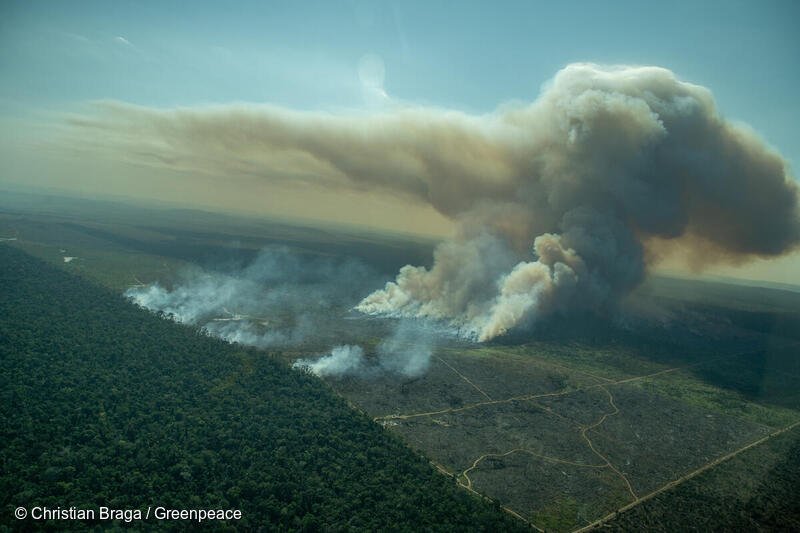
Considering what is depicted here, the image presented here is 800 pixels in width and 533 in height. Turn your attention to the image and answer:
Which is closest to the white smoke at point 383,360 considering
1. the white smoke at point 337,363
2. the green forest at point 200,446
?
the white smoke at point 337,363

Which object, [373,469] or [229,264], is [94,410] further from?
[229,264]

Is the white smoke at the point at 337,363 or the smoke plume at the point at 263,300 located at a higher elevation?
Result: the smoke plume at the point at 263,300

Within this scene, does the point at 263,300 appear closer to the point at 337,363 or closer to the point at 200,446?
the point at 337,363

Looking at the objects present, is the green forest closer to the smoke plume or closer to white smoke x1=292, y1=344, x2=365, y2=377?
white smoke x1=292, y1=344, x2=365, y2=377

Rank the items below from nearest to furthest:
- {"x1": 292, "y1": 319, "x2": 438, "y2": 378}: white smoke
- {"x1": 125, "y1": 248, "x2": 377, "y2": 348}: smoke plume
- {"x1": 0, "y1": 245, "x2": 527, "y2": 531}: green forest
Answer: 1. {"x1": 0, "y1": 245, "x2": 527, "y2": 531}: green forest
2. {"x1": 292, "y1": 319, "x2": 438, "y2": 378}: white smoke
3. {"x1": 125, "y1": 248, "x2": 377, "y2": 348}: smoke plume

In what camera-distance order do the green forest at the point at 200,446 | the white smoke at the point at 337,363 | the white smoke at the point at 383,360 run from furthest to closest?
the white smoke at the point at 383,360, the white smoke at the point at 337,363, the green forest at the point at 200,446

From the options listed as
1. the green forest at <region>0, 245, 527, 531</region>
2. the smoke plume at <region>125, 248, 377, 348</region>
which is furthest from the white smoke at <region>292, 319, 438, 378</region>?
the smoke plume at <region>125, 248, 377, 348</region>

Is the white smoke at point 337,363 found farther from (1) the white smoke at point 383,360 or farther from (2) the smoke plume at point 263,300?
(2) the smoke plume at point 263,300

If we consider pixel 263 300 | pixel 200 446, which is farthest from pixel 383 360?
pixel 263 300
